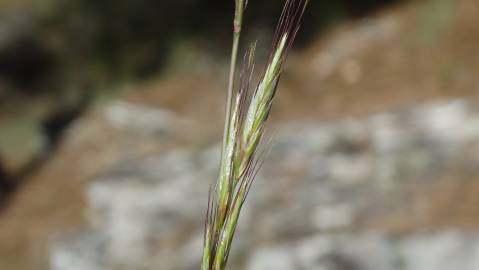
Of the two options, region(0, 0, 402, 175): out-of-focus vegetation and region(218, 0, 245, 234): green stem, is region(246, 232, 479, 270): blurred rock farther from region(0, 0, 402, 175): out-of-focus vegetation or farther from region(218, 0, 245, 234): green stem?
region(0, 0, 402, 175): out-of-focus vegetation

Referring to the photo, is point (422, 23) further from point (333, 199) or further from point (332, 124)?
point (333, 199)

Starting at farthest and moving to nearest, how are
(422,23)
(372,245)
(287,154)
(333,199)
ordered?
(422,23), (287,154), (333,199), (372,245)

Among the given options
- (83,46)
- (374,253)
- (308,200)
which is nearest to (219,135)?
(308,200)

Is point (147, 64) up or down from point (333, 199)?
up

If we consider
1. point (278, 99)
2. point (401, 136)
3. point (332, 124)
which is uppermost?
point (278, 99)

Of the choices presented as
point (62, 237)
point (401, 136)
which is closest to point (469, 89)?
point (401, 136)

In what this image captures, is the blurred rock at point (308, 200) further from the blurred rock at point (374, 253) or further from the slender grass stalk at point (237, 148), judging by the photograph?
the slender grass stalk at point (237, 148)

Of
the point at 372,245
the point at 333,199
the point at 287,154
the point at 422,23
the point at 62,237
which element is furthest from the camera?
the point at 422,23

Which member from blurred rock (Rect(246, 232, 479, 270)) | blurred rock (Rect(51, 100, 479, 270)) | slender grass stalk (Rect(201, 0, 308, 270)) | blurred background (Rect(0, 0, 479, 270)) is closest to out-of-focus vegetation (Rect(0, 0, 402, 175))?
blurred background (Rect(0, 0, 479, 270))
